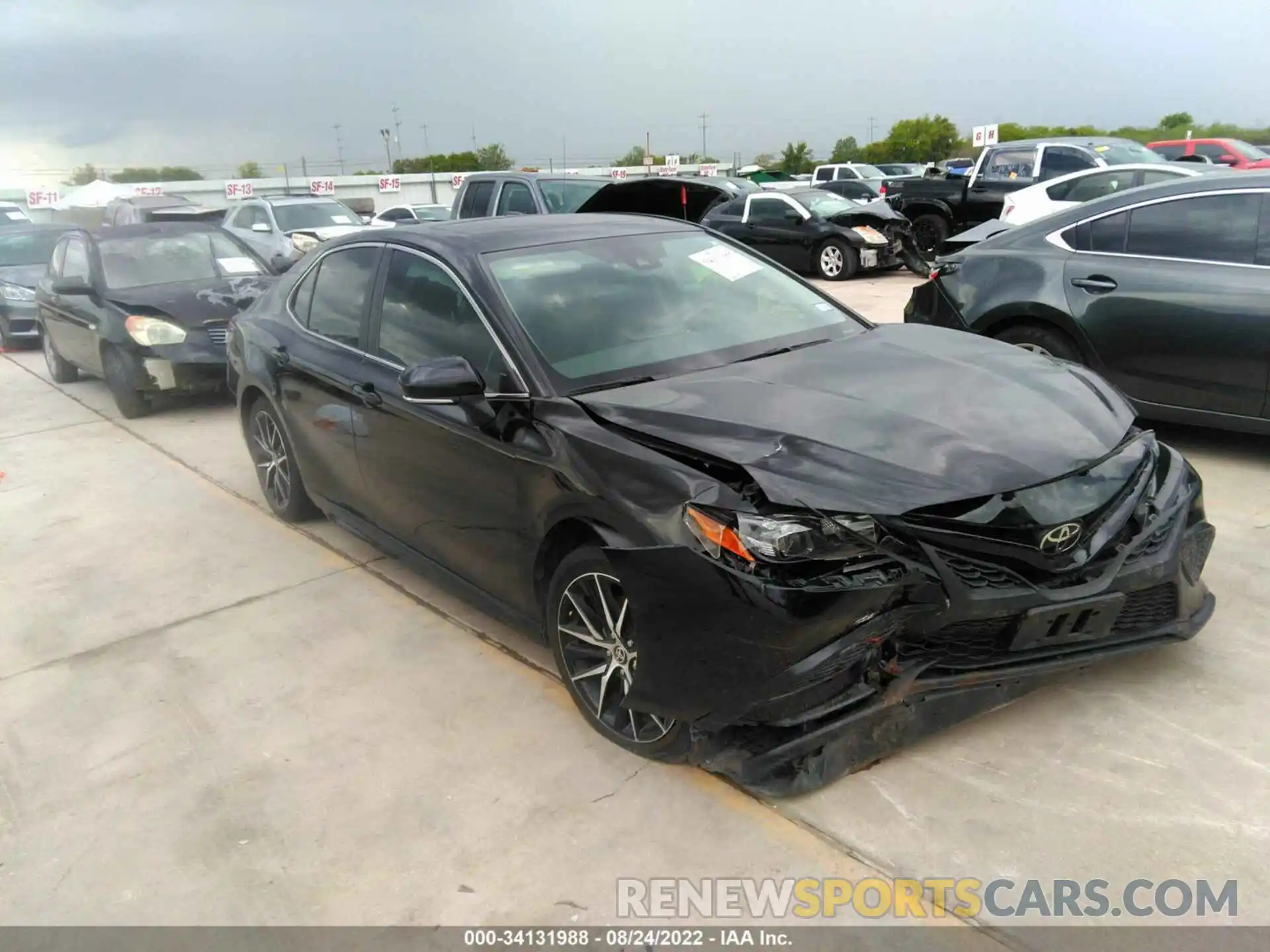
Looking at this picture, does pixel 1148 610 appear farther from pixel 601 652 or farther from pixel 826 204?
pixel 826 204

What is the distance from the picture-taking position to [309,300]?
16.3ft

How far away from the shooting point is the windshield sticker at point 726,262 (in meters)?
4.27

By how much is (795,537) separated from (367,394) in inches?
88.5

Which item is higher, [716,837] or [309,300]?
[309,300]

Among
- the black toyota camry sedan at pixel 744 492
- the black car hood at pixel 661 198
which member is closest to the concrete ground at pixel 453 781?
the black toyota camry sedan at pixel 744 492

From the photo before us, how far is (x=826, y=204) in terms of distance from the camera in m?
15.8

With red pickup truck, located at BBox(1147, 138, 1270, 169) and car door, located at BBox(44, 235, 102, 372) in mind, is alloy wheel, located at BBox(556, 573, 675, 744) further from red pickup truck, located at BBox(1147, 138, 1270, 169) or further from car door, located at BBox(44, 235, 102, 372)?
red pickup truck, located at BBox(1147, 138, 1270, 169)

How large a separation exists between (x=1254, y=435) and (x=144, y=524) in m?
6.76

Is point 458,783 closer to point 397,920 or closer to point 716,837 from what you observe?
point 397,920

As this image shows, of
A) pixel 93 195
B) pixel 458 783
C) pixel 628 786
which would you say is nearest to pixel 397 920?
pixel 458 783

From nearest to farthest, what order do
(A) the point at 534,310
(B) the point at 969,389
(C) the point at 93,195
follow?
(B) the point at 969,389, (A) the point at 534,310, (C) the point at 93,195

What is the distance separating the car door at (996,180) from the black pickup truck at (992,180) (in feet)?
0.03

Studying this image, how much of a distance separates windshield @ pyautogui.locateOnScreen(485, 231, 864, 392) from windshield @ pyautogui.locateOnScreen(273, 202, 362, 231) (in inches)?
516

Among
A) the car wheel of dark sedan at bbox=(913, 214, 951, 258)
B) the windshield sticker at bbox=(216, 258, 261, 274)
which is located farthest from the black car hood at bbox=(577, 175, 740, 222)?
the car wheel of dark sedan at bbox=(913, 214, 951, 258)
